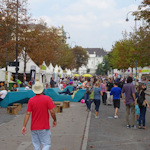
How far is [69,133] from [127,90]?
2.63 meters

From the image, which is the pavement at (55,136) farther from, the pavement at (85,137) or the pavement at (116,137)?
the pavement at (116,137)

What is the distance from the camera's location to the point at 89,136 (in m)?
9.31

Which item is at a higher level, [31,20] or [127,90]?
[31,20]

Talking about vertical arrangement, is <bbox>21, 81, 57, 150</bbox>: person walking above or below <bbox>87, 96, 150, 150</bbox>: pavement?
above

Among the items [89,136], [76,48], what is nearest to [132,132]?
[89,136]

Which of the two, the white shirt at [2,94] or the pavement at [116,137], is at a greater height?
the white shirt at [2,94]

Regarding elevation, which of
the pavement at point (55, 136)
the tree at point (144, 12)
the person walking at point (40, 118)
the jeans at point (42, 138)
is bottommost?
the pavement at point (55, 136)

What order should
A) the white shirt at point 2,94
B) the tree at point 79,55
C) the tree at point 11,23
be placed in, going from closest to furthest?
the white shirt at point 2,94 → the tree at point 11,23 → the tree at point 79,55

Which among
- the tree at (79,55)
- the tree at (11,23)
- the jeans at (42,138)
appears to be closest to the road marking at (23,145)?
the jeans at (42,138)

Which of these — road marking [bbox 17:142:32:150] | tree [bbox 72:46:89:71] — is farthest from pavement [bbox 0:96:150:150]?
tree [bbox 72:46:89:71]

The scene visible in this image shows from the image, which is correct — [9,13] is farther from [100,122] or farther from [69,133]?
[69,133]

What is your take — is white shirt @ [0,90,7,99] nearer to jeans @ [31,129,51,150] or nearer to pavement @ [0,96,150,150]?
pavement @ [0,96,150,150]

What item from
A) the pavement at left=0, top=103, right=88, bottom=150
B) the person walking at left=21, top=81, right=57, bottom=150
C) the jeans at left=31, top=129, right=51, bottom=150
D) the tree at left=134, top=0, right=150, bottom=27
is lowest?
the pavement at left=0, top=103, right=88, bottom=150

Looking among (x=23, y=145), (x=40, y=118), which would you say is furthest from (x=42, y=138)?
(x=23, y=145)
